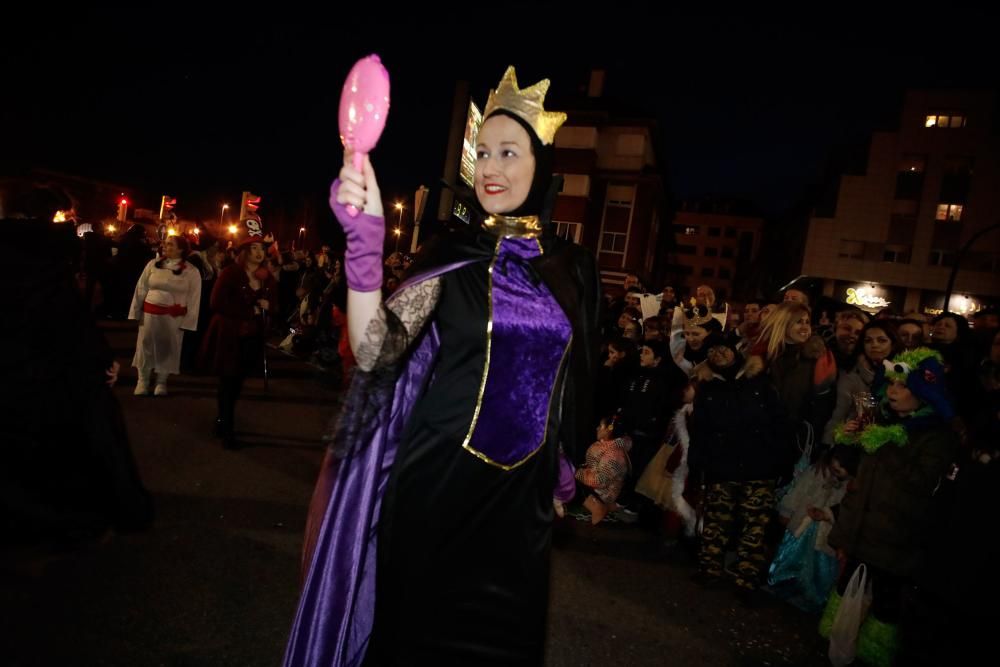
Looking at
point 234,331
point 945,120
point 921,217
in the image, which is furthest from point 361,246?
point 945,120

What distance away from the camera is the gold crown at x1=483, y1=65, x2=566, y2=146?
2088 mm

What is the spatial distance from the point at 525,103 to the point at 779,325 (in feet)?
13.2

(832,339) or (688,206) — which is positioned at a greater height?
(688,206)

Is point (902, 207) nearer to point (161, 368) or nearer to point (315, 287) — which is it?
point (315, 287)

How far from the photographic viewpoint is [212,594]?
11.3 ft

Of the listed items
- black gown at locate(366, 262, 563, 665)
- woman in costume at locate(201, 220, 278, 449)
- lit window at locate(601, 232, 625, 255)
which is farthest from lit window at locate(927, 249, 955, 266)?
black gown at locate(366, 262, 563, 665)

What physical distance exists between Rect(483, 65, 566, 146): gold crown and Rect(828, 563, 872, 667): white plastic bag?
3.43 meters

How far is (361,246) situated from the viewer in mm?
1532

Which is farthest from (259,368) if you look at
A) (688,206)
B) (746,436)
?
(688,206)

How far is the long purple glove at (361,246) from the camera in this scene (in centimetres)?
151

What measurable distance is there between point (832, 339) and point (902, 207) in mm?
31409

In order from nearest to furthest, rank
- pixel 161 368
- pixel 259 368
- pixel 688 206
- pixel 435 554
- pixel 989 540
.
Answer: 1. pixel 435 554
2. pixel 989 540
3. pixel 161 368
4. pixel 259 368
5. pixel 688 206

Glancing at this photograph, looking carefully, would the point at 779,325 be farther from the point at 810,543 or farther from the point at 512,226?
the point at 512,226

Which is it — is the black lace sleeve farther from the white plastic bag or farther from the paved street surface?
the white plastic bag
